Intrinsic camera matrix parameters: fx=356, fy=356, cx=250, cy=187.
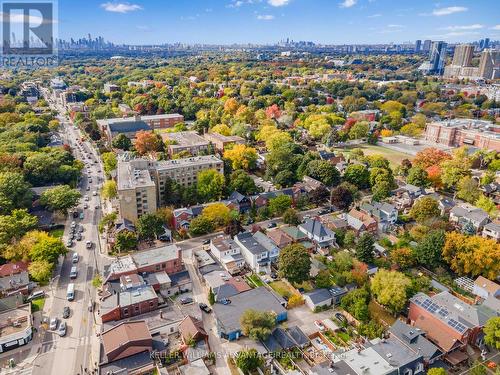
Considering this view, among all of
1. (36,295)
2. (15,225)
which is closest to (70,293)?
(36,295)

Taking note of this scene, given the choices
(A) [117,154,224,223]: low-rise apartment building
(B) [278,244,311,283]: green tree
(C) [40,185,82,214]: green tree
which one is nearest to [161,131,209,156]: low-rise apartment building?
(A) [117,154,224,223]: low-rise apartment building

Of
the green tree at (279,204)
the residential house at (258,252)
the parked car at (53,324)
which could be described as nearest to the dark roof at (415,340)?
the residential house at (258,252)

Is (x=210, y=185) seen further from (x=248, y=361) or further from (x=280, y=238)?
(x=248, y=361)

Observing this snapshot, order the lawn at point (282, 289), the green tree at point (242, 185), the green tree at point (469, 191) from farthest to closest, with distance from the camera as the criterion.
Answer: the green tree at point (469, 191) → the green tree at point (242, 185) → the lawn at point (282, 289)

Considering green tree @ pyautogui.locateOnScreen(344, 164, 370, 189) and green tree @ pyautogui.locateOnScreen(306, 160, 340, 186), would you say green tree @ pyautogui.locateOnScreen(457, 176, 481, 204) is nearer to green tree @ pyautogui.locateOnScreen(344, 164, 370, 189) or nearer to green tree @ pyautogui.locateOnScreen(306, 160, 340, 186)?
green tree @ pyautogui.locateOnScreen(344, 164, 370, 189)

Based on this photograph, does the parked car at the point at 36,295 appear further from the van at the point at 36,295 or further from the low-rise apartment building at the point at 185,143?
the low-rise apartment building at the point at 185,143

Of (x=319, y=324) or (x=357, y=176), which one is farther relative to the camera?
(x=357, y=176)
